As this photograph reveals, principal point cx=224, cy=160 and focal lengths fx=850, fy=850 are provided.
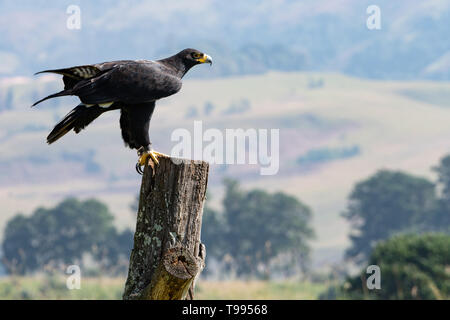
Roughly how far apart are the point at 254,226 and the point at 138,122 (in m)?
101

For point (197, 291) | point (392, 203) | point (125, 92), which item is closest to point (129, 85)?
point (125, 92)

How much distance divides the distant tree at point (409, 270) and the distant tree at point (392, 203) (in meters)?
90.3

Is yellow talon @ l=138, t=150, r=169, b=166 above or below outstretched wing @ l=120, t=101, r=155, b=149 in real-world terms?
below

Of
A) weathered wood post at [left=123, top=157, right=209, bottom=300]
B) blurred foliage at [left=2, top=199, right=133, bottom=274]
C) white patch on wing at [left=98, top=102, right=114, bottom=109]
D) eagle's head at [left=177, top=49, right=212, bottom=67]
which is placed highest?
blurred foliage at [left=2, top=199, right=133, bottom=274]

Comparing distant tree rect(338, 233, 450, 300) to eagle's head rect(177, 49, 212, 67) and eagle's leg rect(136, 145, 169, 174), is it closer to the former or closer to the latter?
eagle's head rect(177, 49, 212, 67)

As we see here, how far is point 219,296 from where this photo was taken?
27.8 m

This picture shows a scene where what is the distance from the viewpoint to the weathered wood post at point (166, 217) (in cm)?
855

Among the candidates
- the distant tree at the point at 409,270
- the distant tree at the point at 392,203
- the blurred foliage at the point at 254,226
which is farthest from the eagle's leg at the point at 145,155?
the distant tree at the point at 392,203

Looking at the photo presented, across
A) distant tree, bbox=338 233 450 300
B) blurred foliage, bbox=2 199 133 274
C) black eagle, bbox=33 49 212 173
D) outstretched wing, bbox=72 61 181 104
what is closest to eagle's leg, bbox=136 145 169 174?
black eagle, bbox=33 49 212 173

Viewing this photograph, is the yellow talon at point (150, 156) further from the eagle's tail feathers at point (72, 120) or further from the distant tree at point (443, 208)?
the distant tree at point (443, 208)

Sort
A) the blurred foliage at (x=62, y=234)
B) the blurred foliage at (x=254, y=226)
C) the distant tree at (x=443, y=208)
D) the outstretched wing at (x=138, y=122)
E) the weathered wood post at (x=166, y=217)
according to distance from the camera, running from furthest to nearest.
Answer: the distant tree at (x=443, y=208)
the blurred foliage at (x=254, y=226)
the blurred foliage at (x=62, y=234)
the outstretched wing at (x=138, y=122)
the weathered wood post at (x=166, y=217)

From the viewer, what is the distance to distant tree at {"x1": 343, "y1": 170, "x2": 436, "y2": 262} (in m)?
116
